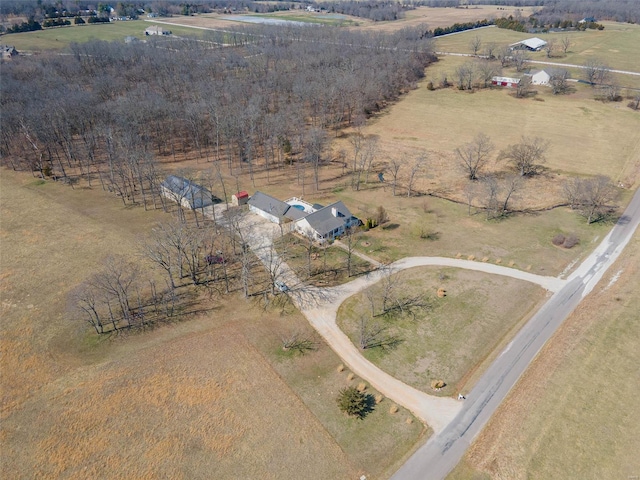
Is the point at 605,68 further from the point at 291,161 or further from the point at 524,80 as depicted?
the point at 291,161

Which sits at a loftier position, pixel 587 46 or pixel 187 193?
pixel 587 46

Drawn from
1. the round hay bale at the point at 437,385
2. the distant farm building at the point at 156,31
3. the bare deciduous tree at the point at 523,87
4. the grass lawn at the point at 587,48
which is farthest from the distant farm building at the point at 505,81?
the distant farm building at the point at 156,31

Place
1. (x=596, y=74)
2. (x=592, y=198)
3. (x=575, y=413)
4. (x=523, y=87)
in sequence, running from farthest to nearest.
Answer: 1. (x=596, y=74)
2. (x=523, y=87)
3. (x=592, y=198)
4. (x=575, y=413)

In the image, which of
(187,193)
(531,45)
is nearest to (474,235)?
(187,193)

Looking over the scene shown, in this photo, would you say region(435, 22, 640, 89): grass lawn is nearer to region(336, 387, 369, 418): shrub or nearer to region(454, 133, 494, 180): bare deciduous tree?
region(454, 133, 494, 180): bare deciduous tree

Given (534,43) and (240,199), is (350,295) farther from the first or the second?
(534,43)

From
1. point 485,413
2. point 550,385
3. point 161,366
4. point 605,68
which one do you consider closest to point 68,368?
point 161,366
